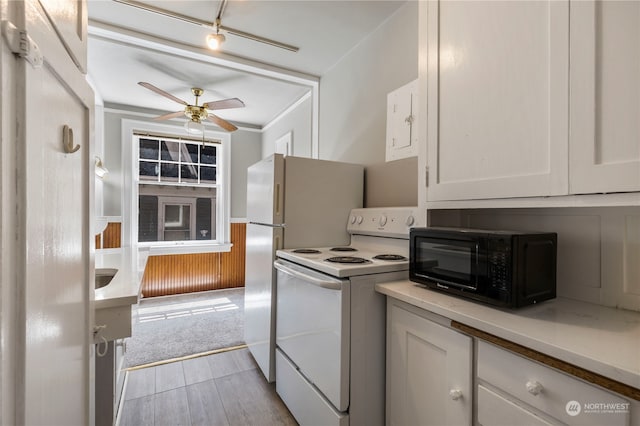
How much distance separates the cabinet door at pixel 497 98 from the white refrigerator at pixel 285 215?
907 millimetres

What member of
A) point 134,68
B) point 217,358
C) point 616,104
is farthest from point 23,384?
point 134,68

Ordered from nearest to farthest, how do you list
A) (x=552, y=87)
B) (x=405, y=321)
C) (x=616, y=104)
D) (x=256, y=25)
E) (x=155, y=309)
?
(x=616, y=104), (x=552, y=87), (x=405, y=321), (x=256, y=25), (x=155, y=309)

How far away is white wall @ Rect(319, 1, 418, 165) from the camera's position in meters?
2.10

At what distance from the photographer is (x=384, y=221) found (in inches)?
75.5

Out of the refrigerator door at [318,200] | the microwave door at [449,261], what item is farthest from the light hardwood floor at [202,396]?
the microwave door at [449,261]

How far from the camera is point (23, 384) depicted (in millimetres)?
496

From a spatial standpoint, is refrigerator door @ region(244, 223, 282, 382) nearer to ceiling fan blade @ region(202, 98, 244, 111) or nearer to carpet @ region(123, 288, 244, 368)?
carpet @ region(123, 288, 244, 368)

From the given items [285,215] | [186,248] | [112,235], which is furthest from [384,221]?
[112,235]

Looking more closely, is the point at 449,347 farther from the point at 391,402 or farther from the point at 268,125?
the point at 268,125

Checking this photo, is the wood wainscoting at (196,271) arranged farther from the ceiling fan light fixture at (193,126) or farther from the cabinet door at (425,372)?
the cabinet door at (425,372)

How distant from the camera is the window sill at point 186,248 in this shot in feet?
13.3

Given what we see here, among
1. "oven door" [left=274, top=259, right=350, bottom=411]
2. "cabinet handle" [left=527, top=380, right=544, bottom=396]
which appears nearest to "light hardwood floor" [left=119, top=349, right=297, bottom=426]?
"oven door" [left=274, top=259, right=350, bottom=411]

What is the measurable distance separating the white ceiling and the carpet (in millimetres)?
2101

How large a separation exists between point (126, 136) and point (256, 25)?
271cm
